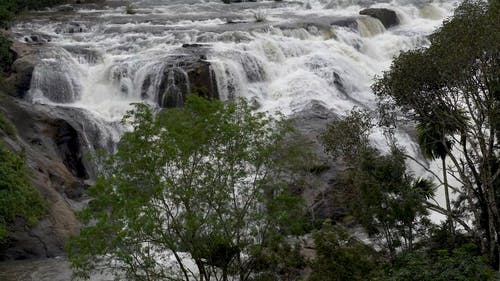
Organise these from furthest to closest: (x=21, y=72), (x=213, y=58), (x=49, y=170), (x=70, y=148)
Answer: (x=213, y=58) < (x=21, y=72) < (x=70, y=148) < (x=49, y=170)

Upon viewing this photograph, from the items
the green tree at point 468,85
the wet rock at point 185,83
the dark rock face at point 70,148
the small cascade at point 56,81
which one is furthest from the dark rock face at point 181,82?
the green tree at point 468,85

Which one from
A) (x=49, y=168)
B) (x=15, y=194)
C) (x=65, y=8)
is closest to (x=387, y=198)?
(x=15, y=194)

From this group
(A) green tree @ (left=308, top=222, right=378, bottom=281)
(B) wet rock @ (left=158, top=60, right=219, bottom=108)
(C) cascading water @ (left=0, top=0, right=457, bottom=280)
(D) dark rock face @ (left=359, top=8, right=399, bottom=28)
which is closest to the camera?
(A) green tree @ (left=308, top=222, right=378, bottom=281)

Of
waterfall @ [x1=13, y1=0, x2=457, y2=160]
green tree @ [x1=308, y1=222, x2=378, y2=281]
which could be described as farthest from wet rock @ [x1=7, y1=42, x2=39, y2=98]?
green tree @ [x1=308, y1=222, x2=378, y2=281]

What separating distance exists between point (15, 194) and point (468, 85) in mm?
14584

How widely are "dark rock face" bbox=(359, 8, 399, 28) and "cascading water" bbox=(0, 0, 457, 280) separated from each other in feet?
2.44

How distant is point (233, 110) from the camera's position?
53.5 feet

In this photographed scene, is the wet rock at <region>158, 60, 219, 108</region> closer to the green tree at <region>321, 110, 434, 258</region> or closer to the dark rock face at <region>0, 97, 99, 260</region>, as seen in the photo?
the dark rock face at <region>0, 97, 99, 260</region>

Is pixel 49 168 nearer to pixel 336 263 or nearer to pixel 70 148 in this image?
pixel 70 148

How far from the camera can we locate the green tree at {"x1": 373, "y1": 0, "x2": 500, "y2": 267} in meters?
19.3

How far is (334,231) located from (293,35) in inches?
1175

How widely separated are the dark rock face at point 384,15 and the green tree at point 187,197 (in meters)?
37.8

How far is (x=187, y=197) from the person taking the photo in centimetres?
1574

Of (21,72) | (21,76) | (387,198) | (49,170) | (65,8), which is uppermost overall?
(65,8)
